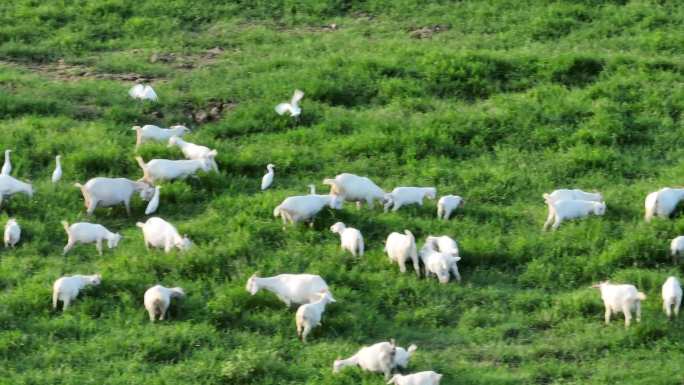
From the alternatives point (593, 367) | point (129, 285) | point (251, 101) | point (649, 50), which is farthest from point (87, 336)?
point (649, 50)

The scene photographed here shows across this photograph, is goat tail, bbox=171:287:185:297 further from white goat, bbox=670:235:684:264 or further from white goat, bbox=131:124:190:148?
white goat, bbox=670:235:684:264

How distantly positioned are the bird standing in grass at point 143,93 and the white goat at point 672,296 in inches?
272

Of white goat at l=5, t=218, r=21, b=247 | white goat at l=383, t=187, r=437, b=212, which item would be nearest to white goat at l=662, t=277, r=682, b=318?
white goat at l=383, t=187, r=437, b=212

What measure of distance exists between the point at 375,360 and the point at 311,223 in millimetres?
2860

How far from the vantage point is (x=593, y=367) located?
32.7 feet

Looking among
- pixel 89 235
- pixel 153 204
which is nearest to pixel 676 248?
pixel 153 204

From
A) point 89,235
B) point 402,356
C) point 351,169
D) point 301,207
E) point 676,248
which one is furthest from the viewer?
point 351,169

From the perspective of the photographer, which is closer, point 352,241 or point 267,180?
point 352,241

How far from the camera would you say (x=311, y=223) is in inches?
481

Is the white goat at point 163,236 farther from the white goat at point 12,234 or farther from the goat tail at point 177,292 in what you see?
the white goat at point 12,234

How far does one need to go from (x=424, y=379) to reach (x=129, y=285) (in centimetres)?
295

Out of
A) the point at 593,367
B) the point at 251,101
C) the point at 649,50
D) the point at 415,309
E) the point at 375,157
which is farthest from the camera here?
the point at 649,50

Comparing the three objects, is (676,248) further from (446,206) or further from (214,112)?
(214,112)

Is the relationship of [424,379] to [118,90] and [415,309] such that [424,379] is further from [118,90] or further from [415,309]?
[118,90]
